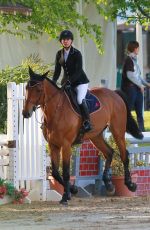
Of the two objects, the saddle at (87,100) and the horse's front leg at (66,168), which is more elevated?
the saddle at (87,100)

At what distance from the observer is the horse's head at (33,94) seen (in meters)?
12.1

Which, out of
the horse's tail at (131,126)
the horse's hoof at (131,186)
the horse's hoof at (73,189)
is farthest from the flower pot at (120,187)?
the horse's hoof at (73,189)

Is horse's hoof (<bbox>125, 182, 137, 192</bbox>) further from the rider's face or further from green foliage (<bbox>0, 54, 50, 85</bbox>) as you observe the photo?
green foliage (<bbox>0, 54, 50, 85</bbox>)

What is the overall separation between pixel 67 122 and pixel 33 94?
2.53ft

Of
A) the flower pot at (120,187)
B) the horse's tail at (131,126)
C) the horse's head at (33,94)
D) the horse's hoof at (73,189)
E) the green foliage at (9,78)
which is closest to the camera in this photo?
the horse's head at (33,94)

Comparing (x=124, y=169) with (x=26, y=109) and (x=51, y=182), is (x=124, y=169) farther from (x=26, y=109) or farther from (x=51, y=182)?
(x=26, y=109)

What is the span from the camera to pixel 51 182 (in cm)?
1345

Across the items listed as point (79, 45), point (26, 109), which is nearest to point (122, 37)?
point (79, 45)

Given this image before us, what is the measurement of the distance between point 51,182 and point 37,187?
36cm

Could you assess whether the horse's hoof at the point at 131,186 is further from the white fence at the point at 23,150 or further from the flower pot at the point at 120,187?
the white fence at the point at 23,150

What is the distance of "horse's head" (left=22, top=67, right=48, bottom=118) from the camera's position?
12148 mm

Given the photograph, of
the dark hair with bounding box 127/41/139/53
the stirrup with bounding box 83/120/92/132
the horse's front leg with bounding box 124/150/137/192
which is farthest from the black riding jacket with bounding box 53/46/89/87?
the dark hair with bounding box 127/41/139/53

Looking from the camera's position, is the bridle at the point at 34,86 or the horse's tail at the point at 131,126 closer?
the bridle at the point at 34,86

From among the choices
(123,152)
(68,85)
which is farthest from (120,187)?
(68,85)
